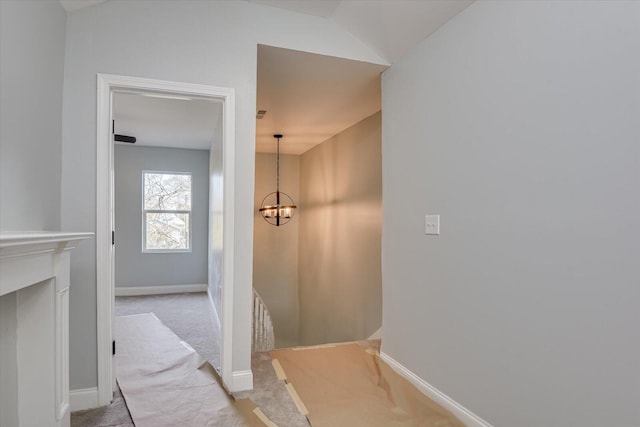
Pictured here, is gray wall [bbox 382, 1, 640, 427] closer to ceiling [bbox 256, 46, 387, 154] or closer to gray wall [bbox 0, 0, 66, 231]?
ceiling [bbox 256, 46, 387, 154]

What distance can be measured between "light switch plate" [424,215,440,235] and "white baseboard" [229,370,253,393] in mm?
1554

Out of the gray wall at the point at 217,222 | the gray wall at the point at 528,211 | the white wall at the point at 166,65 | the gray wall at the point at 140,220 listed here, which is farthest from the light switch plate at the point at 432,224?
the gray wall at the point at 140,220

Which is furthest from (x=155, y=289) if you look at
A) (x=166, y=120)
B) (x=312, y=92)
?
(x=312, y=92)

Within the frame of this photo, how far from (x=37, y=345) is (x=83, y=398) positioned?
0.79m

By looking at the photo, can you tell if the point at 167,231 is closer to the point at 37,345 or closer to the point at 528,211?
the point at 37,345

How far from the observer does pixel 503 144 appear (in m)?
1.95

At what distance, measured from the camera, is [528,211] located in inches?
70.8

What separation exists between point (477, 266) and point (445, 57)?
1.31m

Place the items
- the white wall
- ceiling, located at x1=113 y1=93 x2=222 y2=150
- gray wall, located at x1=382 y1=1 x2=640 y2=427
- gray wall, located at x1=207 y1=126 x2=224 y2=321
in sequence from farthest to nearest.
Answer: ceiling, located at x1=113 y1=93 x2=222 y2=150, gray wall, located at x1=207 y1=126 x2=224 y2=321, the white wall, gray wall, located at x1=382 y1=1 x2=640 y2=427

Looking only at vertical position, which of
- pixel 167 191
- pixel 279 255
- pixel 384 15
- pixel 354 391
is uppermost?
pixel 384 15

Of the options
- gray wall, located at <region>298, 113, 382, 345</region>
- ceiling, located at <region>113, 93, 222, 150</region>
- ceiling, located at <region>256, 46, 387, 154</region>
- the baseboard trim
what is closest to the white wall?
the baseboard trim

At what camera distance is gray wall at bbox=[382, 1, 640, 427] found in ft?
4.69

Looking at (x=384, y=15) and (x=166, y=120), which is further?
(x=166, y=120)

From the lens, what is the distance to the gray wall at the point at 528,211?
4.69 feet
